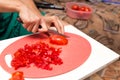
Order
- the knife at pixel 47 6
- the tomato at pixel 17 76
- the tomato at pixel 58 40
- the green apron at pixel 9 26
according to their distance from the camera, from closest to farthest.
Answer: the tomato at pixel 17 76, the tomato at pixel 58 40, the green apron at pixel 9 26, the knife at pixel 47 6

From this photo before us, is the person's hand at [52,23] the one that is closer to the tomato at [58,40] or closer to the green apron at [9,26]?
the tomato at [58,40]

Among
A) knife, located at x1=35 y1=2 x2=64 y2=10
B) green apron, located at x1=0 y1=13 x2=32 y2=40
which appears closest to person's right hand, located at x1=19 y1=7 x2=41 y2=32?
green apron, located at x1=0 y1=13 x2=32 y2=40

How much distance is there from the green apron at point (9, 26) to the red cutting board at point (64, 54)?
0.20 metres

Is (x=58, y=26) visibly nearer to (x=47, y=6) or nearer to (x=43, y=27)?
(x=43, y=27)

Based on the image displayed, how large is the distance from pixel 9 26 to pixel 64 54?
1.34 ft

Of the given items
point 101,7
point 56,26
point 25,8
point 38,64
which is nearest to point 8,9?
point 25,8

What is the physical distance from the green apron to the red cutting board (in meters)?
0.20

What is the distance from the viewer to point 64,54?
0.62m

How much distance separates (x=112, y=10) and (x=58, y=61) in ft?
3.26

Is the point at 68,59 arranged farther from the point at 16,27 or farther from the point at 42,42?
the point at 16,27

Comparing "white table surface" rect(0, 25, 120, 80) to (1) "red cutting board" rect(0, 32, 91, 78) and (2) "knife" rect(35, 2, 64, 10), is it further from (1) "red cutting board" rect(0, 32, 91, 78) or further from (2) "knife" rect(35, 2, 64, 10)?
(2) "knife" rect(35, 2, 64, 10)

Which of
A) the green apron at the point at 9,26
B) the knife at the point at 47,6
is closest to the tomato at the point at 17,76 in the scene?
the green apron at the point at 9,26

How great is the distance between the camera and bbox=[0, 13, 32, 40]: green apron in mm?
909

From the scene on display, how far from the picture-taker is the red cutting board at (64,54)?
1.80ft
